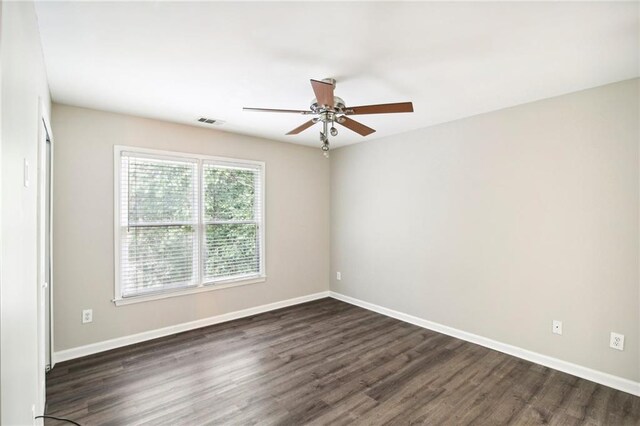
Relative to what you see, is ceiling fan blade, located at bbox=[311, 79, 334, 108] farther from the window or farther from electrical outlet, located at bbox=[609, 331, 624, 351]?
electrical outlet, located at bbox=[609, 331, 624, 351]

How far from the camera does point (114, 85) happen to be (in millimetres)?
2617

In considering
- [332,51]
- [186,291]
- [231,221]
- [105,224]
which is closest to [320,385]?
[186,291]

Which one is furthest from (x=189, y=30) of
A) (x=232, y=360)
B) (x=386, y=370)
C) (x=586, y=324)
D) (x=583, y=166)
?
(x=586, y=324)

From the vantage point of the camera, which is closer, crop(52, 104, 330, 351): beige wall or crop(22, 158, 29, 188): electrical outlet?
crop(22, 158, 29, 188): electrical outlet

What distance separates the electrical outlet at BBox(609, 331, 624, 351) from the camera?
2.51m

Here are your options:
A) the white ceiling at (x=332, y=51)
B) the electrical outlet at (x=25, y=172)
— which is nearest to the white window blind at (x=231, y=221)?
the white ceiling at (x=332, y=51)

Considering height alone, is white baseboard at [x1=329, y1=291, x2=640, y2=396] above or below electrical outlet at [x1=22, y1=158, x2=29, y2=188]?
below

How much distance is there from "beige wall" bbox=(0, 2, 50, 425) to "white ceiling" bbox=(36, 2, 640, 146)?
474 mm

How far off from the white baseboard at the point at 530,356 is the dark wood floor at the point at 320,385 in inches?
3.1

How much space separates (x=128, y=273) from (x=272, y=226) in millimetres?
1882

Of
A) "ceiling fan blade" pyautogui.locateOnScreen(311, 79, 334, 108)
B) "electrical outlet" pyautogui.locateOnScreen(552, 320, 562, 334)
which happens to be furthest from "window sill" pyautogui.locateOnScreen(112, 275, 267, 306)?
"electrical outlet" pyautogui.locateOnScreen(552, 320, 562, 334)

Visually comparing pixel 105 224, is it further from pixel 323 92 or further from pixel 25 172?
pixel 323 92

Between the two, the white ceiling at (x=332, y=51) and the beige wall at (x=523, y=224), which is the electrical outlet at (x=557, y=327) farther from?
the white ceiling at (x=332, y=51)

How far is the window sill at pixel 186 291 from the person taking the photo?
3.36 metres
